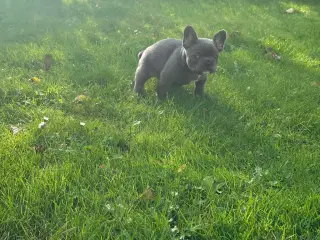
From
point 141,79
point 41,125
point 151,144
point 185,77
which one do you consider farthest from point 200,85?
point 41,125

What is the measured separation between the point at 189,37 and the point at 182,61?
361mm

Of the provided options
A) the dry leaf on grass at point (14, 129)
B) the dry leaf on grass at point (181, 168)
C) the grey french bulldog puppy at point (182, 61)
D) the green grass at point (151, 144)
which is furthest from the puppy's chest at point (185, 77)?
the dry leaf on grass at point (14, 129)

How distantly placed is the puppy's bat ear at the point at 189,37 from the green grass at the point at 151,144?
806mm

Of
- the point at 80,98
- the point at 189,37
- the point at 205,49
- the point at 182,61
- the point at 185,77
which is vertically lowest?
the point at 80,98

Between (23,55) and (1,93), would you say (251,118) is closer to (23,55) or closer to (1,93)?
(1,93)

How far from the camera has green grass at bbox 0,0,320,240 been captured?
246 cm

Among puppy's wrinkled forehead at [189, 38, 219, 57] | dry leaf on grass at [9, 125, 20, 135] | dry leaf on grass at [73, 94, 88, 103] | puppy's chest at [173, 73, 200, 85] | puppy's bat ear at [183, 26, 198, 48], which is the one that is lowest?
dry leaf on grass at [73, 94, 88, 103]

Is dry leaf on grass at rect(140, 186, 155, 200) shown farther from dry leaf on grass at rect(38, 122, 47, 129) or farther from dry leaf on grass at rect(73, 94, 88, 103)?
dry leaf on grass at rect(73, 94, 88, 103)

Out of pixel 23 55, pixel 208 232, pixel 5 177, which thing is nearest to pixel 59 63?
pixel 23 55

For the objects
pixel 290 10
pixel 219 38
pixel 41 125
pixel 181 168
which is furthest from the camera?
pixel 290 10

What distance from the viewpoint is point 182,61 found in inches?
179

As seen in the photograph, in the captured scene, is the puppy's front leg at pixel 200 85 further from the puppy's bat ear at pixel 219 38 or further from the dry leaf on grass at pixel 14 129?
the dry leaf on grass at pixel 14 129

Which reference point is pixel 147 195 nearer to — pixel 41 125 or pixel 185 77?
pixel 41 125

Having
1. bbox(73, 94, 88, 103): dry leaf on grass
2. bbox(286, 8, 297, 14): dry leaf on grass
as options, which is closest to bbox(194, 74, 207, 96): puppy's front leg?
bbox(73, 94, 88, 103): dry leaf on grass
